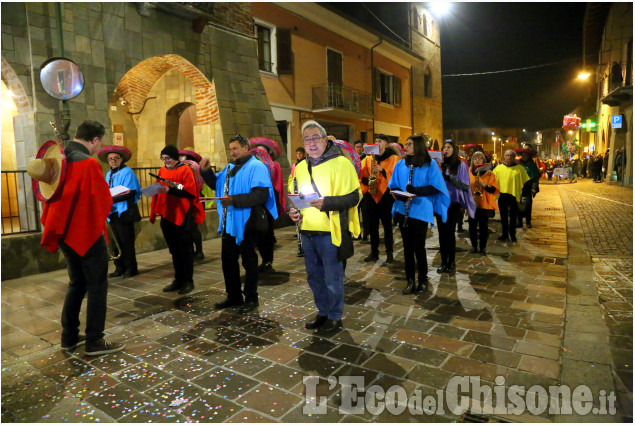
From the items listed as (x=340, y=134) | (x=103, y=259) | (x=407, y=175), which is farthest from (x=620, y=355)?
(x=340, y=134)

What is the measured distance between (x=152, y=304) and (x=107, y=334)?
0.93m

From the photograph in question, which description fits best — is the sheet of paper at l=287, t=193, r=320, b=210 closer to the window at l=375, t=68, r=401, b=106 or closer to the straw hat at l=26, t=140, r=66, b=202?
the straw hat at l=26, t=140, r=66, b=202

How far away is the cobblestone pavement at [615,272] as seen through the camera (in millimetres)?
3572

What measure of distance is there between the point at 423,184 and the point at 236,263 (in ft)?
8.17

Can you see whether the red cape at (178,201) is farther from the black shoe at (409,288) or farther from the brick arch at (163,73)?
the brick arch at (163,73)

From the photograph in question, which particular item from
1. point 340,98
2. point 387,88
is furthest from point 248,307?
point 387,88

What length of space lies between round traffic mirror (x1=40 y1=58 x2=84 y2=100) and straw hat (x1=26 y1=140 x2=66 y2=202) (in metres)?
4.42

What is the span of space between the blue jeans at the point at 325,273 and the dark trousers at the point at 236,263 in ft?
2.87

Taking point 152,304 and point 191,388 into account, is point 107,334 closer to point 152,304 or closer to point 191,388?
point 152,304

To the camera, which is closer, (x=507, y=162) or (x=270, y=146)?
(x=270, y=146)

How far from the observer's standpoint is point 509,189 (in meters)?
8.81

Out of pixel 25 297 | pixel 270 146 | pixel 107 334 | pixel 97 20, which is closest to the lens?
pixel 107 334

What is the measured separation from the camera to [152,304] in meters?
5.29

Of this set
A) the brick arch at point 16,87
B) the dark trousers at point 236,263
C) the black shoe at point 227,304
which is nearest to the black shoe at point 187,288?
the black shoe at point 227,304
